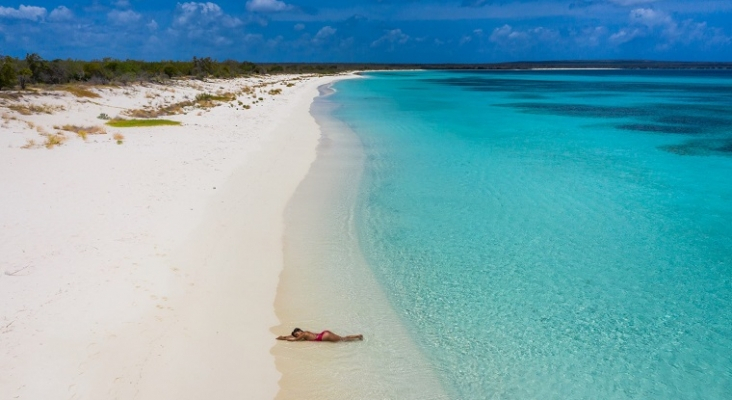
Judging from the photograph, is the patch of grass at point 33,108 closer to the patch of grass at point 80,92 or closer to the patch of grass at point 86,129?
the patch of grass at point 86,129

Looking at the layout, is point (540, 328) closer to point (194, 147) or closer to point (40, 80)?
point (194, 147)

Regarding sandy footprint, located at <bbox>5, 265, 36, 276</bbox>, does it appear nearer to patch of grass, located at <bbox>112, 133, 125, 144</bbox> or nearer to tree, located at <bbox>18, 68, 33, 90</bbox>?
patch of grass, located at <bbox>112, 133, 125, 144</bbox>

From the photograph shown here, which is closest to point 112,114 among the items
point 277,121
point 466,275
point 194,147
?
point 277,121

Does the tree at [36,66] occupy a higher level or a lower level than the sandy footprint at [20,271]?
higher

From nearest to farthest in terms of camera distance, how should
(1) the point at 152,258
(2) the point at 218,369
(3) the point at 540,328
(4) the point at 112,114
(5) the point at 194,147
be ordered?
(2) the point at 218,369 < (3) the point at 540,328 < (1) the point at 152,258 < (5) the point at 194,147 < (4) the point at 112,114

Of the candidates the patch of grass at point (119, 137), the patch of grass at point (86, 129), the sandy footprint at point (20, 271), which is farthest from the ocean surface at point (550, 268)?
the patch of grass at point (86, 129)

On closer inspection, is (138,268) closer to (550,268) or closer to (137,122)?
(550,268)
